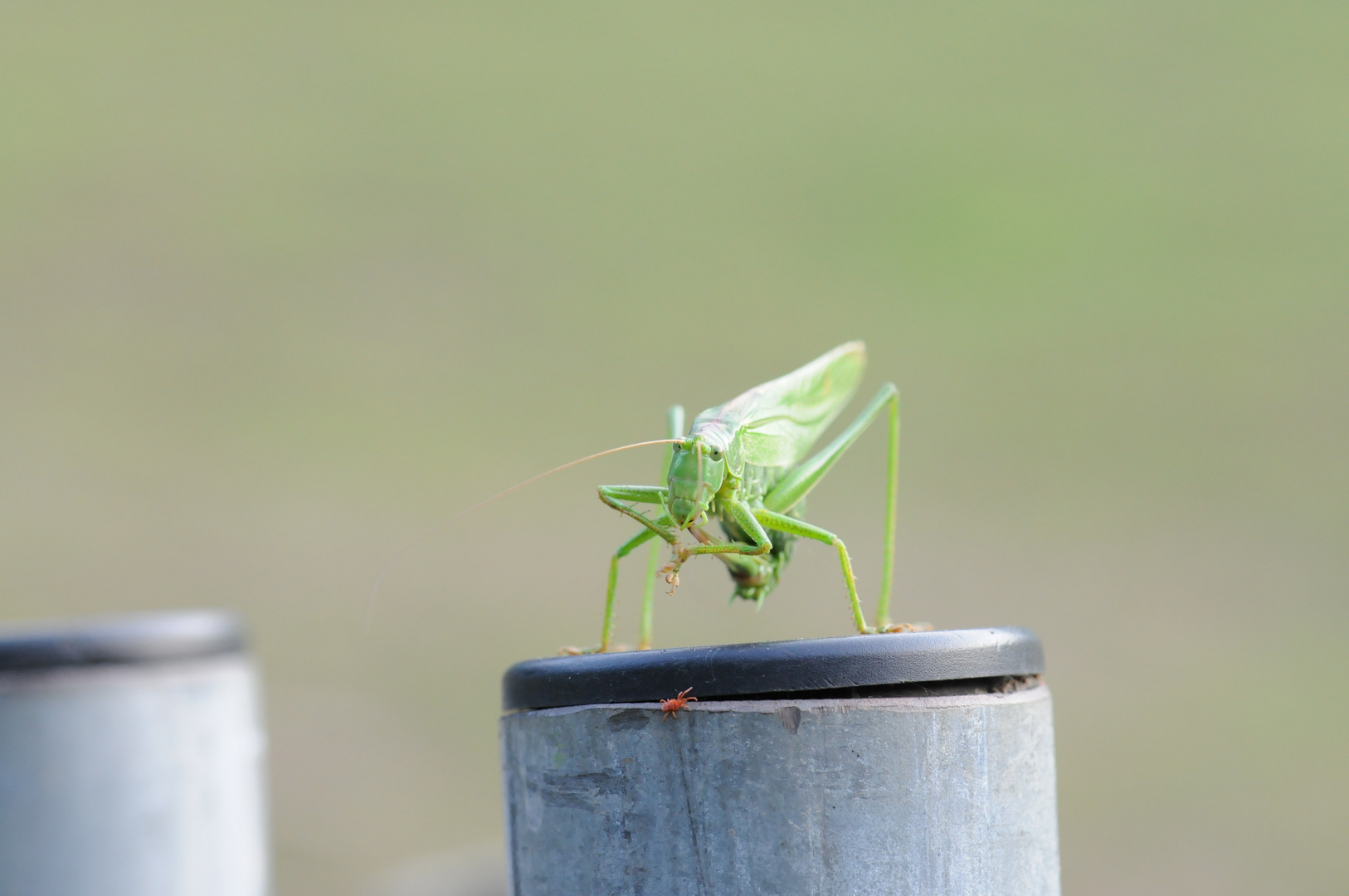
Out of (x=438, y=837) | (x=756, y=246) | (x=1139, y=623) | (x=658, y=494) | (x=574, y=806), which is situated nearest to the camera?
(x=574, y=806)

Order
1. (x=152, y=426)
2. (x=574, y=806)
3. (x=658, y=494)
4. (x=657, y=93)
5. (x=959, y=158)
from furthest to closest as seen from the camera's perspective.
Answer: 1. (x=657, y=93)
2. (x=959, y=158)
3. (x=152, y=426)
4. (x=658, y=494)
5. (x=574, y=806)

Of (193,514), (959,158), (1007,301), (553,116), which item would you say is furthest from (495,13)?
(193,514)

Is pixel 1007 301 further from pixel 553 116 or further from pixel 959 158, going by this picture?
pixel 553 116

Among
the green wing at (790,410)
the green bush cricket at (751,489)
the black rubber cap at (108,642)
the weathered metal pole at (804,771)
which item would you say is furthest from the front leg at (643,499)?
the black rubber cap at (108,642)

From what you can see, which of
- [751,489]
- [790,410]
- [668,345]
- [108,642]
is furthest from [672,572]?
[668,345]

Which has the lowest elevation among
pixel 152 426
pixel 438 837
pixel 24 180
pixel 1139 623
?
pixel 438 837

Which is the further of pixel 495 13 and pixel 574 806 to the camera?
pixel 495 13
